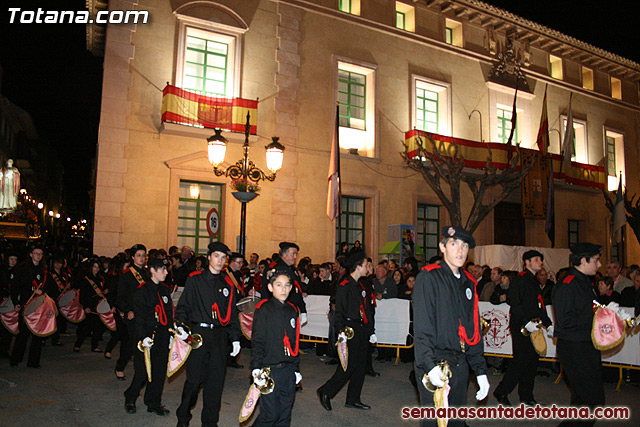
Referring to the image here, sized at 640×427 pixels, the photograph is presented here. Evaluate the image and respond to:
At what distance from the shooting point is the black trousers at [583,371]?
5.06 meters

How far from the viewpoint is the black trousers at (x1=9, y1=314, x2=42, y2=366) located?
9.11m

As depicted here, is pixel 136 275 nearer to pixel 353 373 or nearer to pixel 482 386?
pixel 353 373

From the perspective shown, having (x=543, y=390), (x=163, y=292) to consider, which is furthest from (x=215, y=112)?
(x=543, y=390)

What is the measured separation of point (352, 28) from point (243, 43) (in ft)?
14.6

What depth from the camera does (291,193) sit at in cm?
1727

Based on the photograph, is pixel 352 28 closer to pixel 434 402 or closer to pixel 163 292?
pixel 163 292

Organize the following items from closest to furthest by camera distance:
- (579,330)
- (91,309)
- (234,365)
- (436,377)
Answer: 1. (436,377)
2. (579,330)
3. (234,365)
4. (91,309)

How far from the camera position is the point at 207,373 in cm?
567

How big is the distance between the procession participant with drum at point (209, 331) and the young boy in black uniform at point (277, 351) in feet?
2.95

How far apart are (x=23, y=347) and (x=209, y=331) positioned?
5.54 metres

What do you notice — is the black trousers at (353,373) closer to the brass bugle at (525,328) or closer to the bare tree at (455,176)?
the brass bugle at (525,328)

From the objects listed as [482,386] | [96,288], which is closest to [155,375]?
[482,386]

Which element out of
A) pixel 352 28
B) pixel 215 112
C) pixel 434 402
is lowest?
pixel 434 402

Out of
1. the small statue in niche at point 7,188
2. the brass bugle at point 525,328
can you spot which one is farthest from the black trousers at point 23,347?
the small statue in niche at point 7,188
